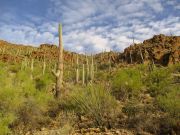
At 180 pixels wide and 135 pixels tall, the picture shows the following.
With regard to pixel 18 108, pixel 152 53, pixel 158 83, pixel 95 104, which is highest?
pixel 152 53

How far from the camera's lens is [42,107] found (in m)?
14.2

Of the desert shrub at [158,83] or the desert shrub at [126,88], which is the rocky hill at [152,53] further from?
the desert shrub at [126,88]

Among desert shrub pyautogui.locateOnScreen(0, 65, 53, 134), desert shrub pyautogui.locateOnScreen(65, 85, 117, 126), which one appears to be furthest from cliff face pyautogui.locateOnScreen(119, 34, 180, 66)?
desert shrub pyautogui.locateOnScreen(65, 85, 117, 126)

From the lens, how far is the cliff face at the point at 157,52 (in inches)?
1849

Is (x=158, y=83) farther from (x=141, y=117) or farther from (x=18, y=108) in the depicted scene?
(x=18, y=108)

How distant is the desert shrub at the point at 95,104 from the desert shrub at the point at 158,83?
11.7 ft

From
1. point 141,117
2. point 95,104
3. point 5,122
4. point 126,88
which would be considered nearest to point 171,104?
point 141,117

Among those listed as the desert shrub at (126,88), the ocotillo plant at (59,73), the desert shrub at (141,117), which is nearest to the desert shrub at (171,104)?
the desert shrub at (141,117)

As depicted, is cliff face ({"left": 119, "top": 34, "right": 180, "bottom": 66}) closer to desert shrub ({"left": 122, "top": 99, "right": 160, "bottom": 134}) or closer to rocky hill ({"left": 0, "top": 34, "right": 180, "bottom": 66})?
rocky hill ({"left": 0, "top": 34, "right": 180, "bottom": 66})

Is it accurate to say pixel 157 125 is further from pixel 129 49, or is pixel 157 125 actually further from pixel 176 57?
pixel 129 49

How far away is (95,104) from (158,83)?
6.23 metres

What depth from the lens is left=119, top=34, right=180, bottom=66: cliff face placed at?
47.0 m

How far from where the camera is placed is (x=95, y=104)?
12.1m

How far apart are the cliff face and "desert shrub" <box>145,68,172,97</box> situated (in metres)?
27.2
